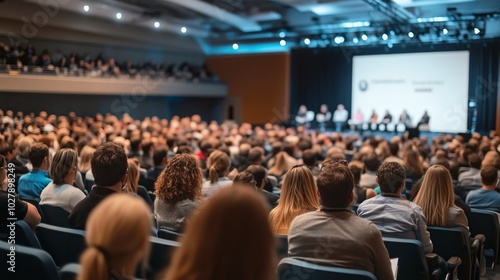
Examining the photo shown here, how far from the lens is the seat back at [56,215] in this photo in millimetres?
3529

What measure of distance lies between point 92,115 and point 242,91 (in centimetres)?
675

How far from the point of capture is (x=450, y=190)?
12.3ft

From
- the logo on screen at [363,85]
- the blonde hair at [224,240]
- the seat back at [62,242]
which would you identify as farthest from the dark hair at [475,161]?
the logo on screen at [363,85]

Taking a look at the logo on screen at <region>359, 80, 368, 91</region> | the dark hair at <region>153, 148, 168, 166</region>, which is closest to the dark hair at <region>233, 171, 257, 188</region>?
the dark hair at <region>153, 148, 168, 166</region>

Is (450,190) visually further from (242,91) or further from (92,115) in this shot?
(242,91)

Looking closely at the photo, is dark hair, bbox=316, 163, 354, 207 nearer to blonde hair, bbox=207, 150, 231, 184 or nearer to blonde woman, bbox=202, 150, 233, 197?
blonde woman, bbox=202, 150, 233, 197

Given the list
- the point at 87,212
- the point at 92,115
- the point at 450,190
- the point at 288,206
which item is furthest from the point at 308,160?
the point at 92,115

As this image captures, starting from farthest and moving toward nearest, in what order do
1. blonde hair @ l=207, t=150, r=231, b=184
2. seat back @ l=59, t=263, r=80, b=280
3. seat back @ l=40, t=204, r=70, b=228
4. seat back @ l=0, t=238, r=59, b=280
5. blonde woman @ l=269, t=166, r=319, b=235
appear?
blonde hair @ l=207, t=150, r=231, b=184
seat back @ l=40, t=204, r=70, b=228
blonde woman @ l=269, t=166, r=319, b=235
seat back @ l=0, t=238, r=59, b=280
seat back @ l=59, t=263, r=80, b=280

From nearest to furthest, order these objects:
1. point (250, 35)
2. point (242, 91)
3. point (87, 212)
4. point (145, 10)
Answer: point (87, 212), point (145, 10), point (250, 35), point (242, 91)

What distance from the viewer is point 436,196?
12.2ft

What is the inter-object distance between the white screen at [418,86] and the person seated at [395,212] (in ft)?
A: 45.9

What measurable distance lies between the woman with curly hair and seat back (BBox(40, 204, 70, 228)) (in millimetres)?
693

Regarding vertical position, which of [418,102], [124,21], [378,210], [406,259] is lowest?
[406,259]

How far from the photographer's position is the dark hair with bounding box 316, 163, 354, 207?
8.31 feet
